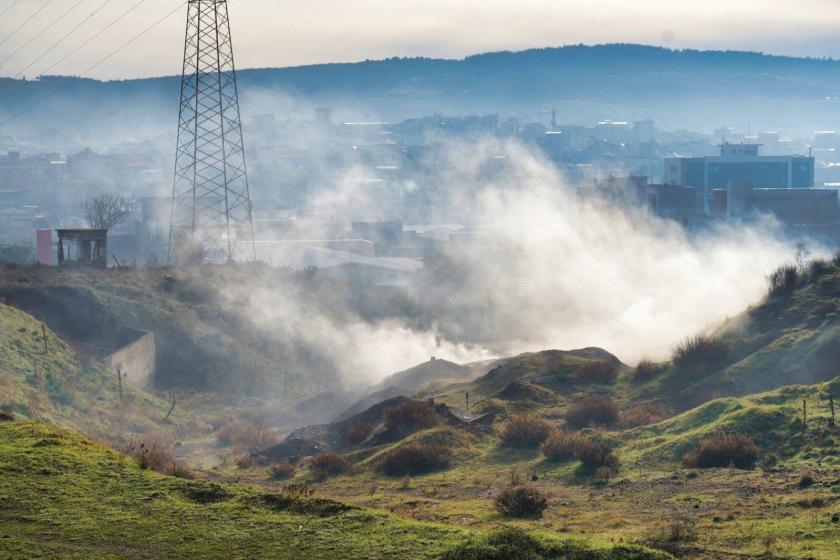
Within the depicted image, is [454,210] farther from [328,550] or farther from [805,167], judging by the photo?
[328,550]

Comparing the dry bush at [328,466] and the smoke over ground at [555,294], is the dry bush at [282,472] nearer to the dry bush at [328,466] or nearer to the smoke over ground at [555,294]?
the dry bush at [328,466]

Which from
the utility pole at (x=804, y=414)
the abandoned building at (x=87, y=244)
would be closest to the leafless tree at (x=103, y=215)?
the abandoned building at (x=87, y=244)

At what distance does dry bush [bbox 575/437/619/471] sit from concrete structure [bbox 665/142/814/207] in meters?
132

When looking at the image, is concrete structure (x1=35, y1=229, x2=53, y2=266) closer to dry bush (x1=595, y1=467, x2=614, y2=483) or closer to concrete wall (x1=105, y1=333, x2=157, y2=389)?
concrete wall (x1=105, y1=333, x2=157, y2=389)

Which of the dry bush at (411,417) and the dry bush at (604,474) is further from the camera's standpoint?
the dry bush at (411,417)

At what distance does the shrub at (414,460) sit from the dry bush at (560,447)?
2418mm

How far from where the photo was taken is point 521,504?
1984cm

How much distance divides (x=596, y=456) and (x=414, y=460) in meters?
4.64

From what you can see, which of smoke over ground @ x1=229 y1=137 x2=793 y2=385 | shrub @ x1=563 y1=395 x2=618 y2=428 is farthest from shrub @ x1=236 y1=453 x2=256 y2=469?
smoke over ground @ x1=229 y1=137 x2=793 y2=385

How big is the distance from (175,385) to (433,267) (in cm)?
5463

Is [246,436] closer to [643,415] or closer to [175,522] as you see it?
[643,415]

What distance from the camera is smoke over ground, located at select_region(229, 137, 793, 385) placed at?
2192 inches

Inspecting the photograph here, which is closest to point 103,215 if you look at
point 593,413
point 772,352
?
point 772,352

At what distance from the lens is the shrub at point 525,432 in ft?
93.2
